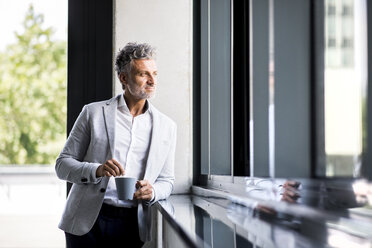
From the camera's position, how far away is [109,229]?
2.42 meters

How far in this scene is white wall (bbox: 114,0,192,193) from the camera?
3229 millimetres

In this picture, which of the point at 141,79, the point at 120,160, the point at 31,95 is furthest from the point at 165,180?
the point at 31,95

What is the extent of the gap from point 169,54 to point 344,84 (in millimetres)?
1882

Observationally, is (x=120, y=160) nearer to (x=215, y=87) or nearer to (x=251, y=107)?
(x=251, y=107)

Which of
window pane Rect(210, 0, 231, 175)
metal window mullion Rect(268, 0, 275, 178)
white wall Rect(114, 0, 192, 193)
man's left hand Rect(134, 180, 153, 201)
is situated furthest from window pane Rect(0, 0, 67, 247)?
metal window mullion Rect(268, 0, 275, 178)

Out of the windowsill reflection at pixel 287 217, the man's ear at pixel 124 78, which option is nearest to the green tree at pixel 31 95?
the man's ear at pixel 124 78

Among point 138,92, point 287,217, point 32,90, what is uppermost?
point 32,90

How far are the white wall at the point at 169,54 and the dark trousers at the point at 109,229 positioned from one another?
0.79 metres

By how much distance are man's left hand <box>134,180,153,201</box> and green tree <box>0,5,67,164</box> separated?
10571 millimetres

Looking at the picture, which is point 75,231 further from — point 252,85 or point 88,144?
point 252,85

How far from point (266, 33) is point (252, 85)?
0.24 m

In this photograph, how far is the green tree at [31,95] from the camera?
12.6 meters

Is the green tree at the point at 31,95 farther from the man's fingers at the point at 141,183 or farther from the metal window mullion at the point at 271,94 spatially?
the metal window mullion at the point at 271,94

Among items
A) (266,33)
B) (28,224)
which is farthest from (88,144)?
(28,224)
